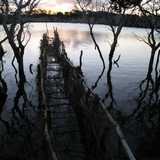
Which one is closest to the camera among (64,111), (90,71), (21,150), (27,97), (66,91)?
(21,150)

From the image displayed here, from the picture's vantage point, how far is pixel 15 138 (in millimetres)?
22625

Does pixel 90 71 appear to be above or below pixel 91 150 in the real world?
below

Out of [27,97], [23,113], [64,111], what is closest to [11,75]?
[27,97]

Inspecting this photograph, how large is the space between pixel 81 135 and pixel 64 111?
4.04m

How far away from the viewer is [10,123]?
25.6 m

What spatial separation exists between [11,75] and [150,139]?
23188 mm

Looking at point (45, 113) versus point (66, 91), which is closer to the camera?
point (45, 113)

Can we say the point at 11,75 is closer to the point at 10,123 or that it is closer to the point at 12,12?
the point at 12,12

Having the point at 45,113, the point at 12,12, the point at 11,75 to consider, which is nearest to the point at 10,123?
the point at 45,113

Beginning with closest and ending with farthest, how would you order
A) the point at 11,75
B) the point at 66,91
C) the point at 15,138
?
the point at 15,138
the point at 66,91
the point at 11,75

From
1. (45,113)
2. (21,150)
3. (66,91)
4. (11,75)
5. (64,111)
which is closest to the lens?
(45,113)

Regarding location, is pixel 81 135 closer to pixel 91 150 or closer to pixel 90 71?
pixel 91 150

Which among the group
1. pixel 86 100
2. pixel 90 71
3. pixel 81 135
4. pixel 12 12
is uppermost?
pixel 12 12

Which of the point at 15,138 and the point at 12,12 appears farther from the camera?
the point at 12,12
